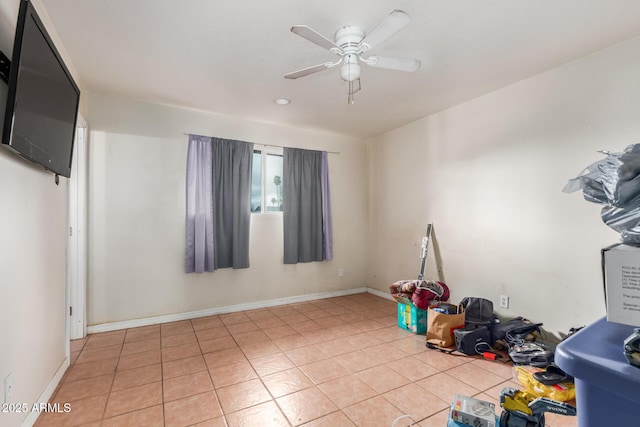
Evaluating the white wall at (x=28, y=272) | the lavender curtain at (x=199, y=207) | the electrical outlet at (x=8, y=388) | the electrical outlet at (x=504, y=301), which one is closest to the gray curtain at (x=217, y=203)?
the lavender curtain at (x=199, y=207)

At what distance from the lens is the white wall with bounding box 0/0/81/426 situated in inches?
57.9

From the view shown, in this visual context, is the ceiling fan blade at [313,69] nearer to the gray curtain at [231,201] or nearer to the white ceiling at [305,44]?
the white ceiling at [305,44]

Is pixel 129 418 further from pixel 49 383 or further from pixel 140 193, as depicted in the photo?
pixel 140 193

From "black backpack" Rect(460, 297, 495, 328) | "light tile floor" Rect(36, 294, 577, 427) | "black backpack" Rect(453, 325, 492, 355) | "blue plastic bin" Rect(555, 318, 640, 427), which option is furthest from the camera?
"black backpack" Rect(460, 297, 495, 328)

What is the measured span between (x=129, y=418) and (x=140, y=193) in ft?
7.59

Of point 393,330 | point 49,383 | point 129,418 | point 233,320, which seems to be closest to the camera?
point 129,418

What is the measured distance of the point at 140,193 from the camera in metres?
3.41

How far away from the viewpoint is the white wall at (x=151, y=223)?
3.24 meters

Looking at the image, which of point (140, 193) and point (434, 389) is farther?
point (140, 193)

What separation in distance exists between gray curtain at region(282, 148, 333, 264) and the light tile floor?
1195 mm

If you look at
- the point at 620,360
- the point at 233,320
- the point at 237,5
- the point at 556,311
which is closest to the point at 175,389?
the point at 233,320

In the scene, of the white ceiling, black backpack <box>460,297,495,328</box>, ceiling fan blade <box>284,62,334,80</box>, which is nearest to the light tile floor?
black backpack <box>460,297,495,328</box>

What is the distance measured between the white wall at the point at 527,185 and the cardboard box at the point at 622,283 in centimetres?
252

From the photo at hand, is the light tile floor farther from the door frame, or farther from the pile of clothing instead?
the pile of clothing
